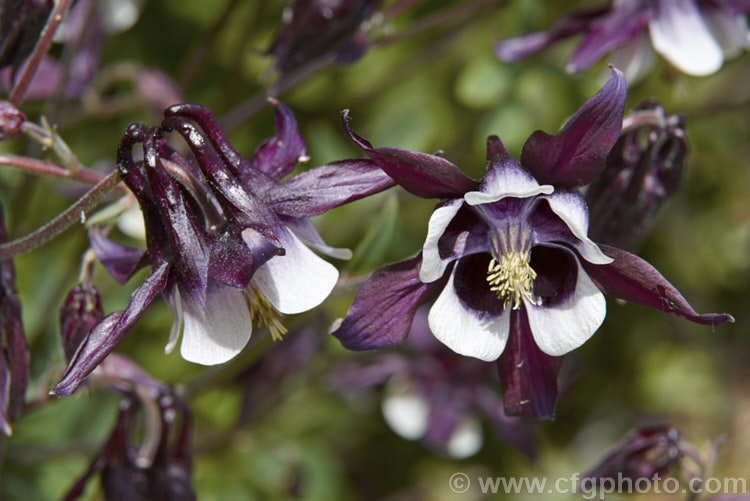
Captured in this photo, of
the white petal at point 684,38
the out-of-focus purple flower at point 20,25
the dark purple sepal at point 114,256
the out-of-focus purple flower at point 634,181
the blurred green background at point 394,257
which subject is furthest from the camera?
the blurred green background at point 394,257

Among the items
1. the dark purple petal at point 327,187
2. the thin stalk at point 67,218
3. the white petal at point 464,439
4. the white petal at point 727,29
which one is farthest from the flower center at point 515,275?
the white petal at point 464,439

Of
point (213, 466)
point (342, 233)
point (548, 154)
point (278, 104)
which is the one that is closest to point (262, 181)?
point (278, 104)

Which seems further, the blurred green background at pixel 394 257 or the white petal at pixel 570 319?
the blurred green background at pixel 394 257

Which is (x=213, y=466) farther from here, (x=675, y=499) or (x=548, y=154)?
(x=675, y=499)

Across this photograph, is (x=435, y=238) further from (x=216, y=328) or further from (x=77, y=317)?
(x=77, y=317)

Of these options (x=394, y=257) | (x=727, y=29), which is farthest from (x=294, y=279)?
(x=394, y=257)

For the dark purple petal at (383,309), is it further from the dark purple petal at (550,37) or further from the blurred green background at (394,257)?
the dark purple petal at (550,37)

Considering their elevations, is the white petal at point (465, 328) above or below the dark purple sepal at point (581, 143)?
below

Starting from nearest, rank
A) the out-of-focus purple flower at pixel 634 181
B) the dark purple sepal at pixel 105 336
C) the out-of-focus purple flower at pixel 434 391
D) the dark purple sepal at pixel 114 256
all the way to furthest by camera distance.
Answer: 1. the dark purple sepal at pixel 105 336
2. the dark purple sepal at pixel 114 256
3. the out-of-focus purple flower at pixel 634 181
4. the out-of-focus purple flower at pixel 434 391
